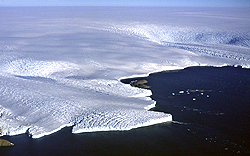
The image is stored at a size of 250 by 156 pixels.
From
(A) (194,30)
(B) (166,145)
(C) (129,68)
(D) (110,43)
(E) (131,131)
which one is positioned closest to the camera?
(B) (166,145)

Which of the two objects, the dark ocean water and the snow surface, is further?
the snow surface

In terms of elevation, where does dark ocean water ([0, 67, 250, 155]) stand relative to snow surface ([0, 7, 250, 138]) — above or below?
below

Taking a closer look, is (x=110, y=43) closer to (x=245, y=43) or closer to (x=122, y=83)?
(x=122, y=83)

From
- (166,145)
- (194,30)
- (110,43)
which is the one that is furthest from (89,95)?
(194,30)

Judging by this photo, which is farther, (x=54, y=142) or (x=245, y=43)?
(x=245, y=43)

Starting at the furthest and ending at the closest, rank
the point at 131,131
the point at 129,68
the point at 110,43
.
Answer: the point at 110,43 < the point at 129,68 < the point at 131,131
